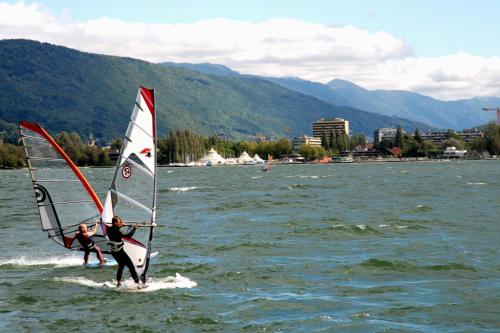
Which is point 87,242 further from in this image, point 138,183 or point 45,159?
point 138,183

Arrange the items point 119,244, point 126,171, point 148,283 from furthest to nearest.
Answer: point 148,283, point 126,171, point 119,244

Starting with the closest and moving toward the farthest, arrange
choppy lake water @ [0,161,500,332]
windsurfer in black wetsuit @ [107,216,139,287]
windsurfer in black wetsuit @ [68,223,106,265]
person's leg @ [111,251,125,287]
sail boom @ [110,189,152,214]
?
choppy lake water @ [0,161,500,332], windsurfer in black wetsuit @ [107,216,139,287], person's leg @ [111,251,125,287], sail boom @ [110,189,152,214], windsurfer in black wetsuit @ [68,223,106,265]

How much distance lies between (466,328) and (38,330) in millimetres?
9013

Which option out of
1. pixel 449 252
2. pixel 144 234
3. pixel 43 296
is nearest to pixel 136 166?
pixel 144 234

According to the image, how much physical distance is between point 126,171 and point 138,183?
466 millimetres

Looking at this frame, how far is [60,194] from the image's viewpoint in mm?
23938

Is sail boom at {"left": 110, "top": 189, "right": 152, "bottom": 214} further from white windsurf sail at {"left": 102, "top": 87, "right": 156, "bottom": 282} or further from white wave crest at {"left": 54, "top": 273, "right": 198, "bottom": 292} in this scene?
white wave crest at {"left": 54, "top": 273, "right": 198, "bottom": 292}

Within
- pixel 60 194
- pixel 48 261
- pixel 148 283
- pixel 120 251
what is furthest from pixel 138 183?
pixel 48 261

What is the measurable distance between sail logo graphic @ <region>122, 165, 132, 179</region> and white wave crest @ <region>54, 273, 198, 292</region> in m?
2.87

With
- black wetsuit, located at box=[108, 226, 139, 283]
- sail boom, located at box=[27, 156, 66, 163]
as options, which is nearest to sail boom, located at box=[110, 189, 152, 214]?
black wetsuit, located at box=[108, 226, 139, 283]

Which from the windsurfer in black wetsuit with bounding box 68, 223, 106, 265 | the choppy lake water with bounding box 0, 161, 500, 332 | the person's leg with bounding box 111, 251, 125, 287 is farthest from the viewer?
the windsurfer in black wetsuit with bounding box 68, 223, 106, 265

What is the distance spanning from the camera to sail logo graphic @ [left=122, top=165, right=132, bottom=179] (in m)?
20.3

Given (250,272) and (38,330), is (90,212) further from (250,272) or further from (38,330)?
(38,330)

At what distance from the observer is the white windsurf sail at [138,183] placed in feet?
65.3
